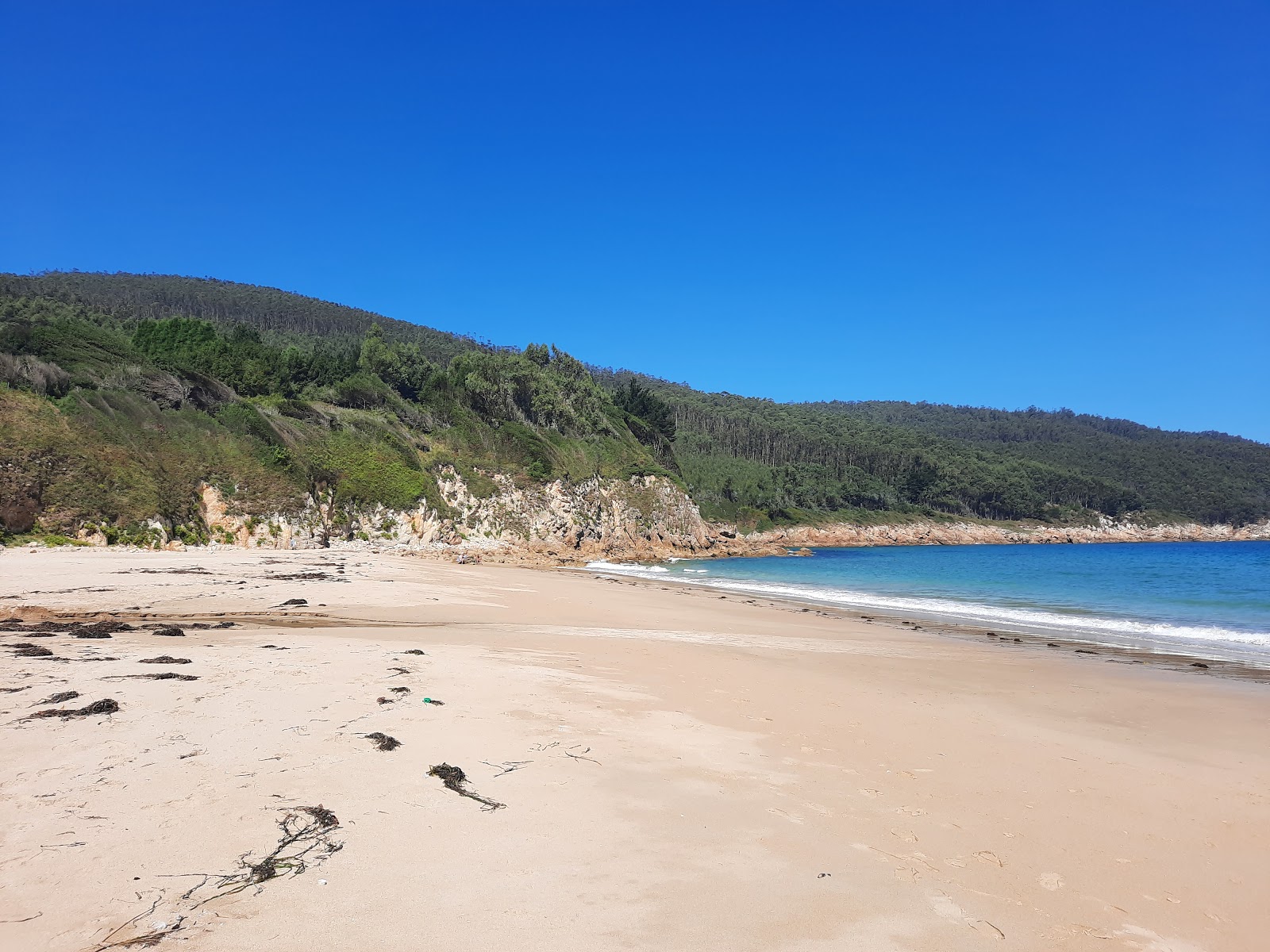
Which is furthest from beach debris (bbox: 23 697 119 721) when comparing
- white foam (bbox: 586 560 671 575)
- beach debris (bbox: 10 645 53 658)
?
white foam (bbox: 586 560 671 575)

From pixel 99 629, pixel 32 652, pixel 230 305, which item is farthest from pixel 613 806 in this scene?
pixel 230 305

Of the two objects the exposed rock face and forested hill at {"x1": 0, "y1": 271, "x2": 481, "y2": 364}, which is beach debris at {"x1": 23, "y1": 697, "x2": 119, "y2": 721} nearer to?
the exposed rock face

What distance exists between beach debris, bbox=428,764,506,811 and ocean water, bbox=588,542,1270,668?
47.9 ft

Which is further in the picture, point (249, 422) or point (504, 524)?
point (504, 524)

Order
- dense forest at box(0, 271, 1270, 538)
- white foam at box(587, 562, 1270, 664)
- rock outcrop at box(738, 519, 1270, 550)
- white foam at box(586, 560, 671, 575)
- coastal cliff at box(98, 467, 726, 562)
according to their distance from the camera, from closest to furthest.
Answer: white foam at box(587, 562, 1270, 664) → dense forest at box(0, 271, 1270, 538) → coastal cliff at box(98, 467, 726, 562) → white foam at box(586, 560, 671, 575) → rock outcrop at box(738, 519, 1270, 550)

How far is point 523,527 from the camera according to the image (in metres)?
45.0

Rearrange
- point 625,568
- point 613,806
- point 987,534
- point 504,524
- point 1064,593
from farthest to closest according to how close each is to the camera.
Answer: point 987,534, point 504,524, point 625,568, point 1064,593, point 613,806

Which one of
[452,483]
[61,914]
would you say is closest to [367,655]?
[61,914]

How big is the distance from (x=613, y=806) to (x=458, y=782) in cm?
113

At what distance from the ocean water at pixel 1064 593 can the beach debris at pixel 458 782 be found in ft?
47.9

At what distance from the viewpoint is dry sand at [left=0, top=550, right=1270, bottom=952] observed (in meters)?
3.31

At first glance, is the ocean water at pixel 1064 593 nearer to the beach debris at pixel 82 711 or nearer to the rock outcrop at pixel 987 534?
the beach debris at pixel 82 711

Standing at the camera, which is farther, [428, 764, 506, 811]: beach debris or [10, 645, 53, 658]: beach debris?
[10, 645, 53, 658]: beach debris

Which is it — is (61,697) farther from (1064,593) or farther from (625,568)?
(625,568)
